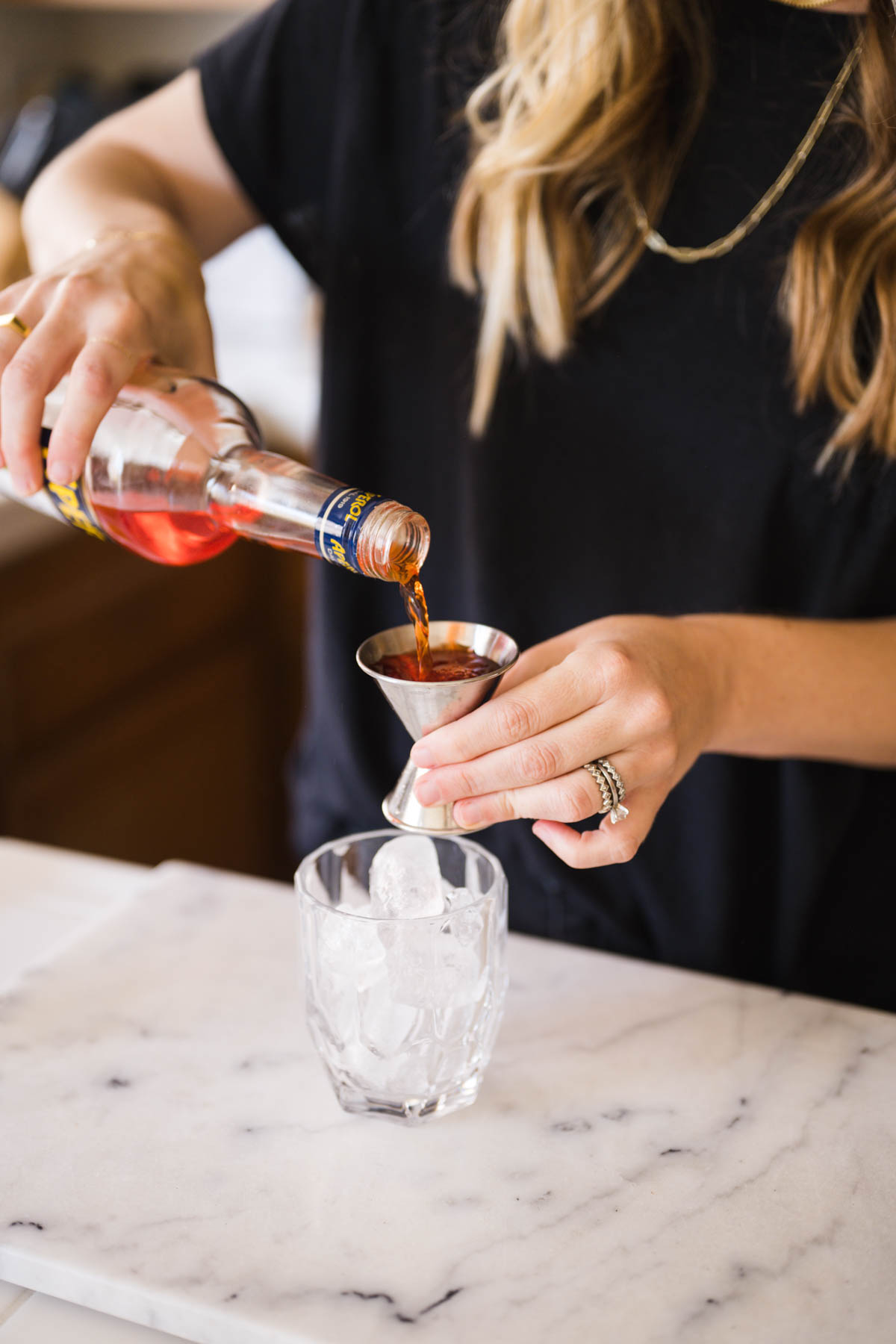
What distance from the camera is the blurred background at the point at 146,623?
2316mm

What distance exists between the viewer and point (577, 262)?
3.77 ft

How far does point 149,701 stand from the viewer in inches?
103

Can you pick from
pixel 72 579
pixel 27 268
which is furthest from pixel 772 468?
pixel 27 268

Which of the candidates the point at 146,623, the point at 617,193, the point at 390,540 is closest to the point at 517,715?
the point at 390,540

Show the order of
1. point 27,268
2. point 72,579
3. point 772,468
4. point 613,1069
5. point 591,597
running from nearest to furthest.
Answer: point 613,1069
point 772,468
point 591,597
point 72,579
point 27,268

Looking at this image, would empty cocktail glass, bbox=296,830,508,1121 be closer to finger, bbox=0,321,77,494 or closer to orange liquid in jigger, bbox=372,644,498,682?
orange liquid in jigger, bbox=372,644,498,682

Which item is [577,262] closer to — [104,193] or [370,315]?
[370,315]

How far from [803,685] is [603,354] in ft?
1.26

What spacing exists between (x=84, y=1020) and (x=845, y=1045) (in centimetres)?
56

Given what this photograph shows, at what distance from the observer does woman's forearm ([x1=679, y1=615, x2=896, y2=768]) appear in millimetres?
953

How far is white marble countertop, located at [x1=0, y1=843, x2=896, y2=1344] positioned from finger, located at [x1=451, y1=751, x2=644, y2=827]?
0.21 metres

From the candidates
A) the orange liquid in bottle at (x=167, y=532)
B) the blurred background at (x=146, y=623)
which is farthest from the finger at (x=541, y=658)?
the blurred background at (x=146, y=623)

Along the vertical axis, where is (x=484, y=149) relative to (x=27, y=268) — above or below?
above

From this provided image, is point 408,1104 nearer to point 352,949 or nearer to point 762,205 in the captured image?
point 352,949
